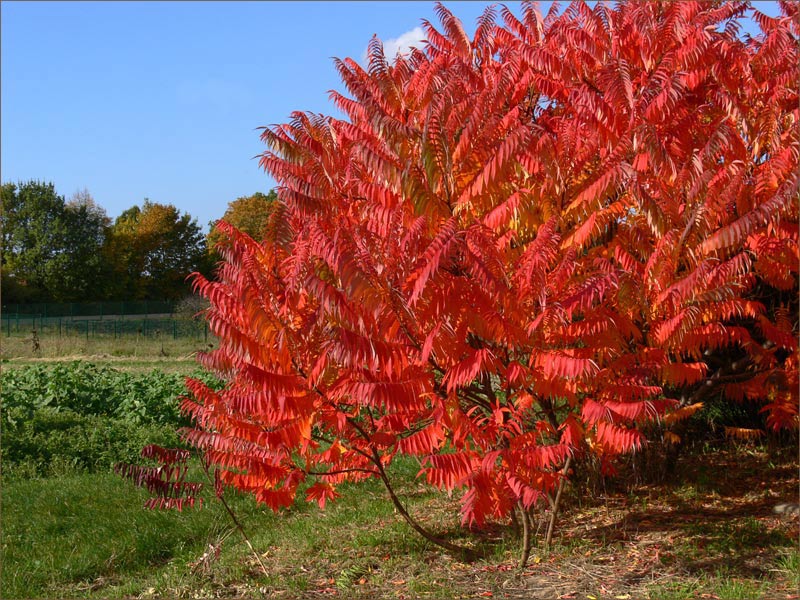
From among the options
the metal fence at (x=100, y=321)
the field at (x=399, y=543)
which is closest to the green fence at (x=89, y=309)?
the metal fence at (x=100, y=321)

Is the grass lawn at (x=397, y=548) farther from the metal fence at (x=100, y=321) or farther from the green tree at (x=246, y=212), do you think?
the green tree at (x=246, y=212)

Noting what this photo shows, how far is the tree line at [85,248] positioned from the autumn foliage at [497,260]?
1526 inches

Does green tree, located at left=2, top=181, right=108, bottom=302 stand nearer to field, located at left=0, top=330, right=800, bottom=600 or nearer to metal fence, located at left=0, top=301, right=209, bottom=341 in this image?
metal fence, located at left=0, top=301, right=209, bottom=341

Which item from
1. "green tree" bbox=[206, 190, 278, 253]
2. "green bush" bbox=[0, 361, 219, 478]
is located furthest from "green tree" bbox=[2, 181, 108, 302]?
"green bush" bbox=[0, 361, 219, 478]

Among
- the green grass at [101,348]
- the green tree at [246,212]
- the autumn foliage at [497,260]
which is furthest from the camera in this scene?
the green tree at [246,212]

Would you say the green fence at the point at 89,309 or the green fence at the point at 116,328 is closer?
the green fence at the point at 116,328

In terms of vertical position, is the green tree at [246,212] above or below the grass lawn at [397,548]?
above

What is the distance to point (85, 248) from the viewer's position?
4647 cm

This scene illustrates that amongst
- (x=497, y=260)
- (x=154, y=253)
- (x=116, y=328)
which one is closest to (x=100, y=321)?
(x=116, y=328)

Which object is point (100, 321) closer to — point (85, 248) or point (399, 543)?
point (85, 248)

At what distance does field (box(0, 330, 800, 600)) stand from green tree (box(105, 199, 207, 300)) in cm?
4125

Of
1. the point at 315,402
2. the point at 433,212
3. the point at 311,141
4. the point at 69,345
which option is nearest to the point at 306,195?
the point at 311,141

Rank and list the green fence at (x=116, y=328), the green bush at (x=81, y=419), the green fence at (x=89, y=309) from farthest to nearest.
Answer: the green fence at (x=89, y=309) < the green fence at (x=116, y=328) < the green bush at (x=81, y=419)

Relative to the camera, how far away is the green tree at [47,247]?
45.6 metres
